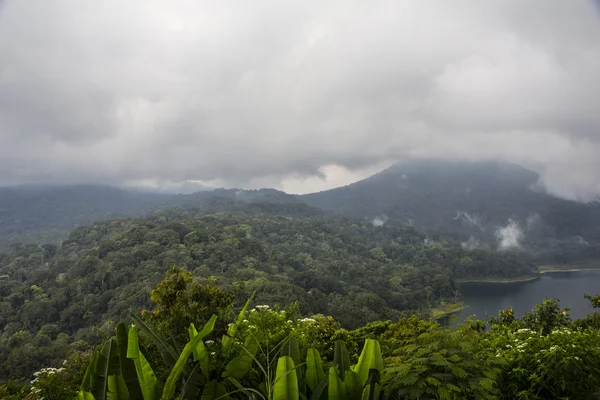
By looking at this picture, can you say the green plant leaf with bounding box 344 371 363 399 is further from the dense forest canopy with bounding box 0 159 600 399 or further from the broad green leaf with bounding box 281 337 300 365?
the dense forest canopy with bounding box 0 159 600 399

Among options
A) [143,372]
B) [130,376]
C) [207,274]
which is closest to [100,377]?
[130,376]

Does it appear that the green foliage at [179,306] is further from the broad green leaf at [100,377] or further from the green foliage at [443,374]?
the green foliage at [443,374]

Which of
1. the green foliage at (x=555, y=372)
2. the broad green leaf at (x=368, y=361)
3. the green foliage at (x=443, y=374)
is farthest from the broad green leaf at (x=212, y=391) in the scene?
the green foliage at (x=555, y=372)

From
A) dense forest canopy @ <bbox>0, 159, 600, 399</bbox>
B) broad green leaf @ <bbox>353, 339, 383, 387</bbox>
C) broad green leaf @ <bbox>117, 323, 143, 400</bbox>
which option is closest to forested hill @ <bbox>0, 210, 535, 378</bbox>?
dense forest canopy @ <bbox>0, 159, 600, 399</bbox>

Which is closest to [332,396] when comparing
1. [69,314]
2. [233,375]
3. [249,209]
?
[233,375]

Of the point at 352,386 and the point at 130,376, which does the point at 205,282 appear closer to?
the point at 130,376

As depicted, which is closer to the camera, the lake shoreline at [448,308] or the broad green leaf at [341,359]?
the broad green leaf at [341,359]
